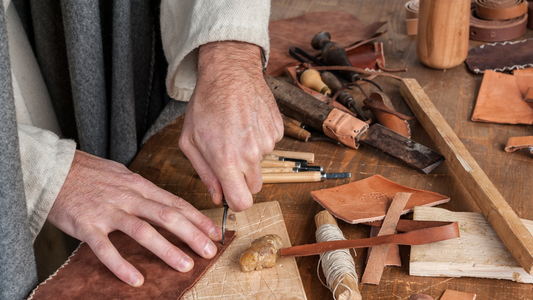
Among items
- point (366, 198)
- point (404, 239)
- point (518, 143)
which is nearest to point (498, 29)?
point (518, 143)

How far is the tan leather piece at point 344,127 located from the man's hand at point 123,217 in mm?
506

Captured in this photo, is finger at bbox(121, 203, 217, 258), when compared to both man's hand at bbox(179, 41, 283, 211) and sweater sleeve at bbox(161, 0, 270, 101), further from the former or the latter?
sweater sleeve at bbox(161, 0, 270, 101)

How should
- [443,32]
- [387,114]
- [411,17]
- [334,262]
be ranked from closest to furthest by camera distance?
[334,262] < [387,114] < [443,32] < [411,17]

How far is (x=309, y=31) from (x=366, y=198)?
3.71 feet

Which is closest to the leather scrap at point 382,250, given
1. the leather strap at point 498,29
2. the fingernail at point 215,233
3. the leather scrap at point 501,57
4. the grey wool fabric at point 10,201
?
the fingernail at point 215,233

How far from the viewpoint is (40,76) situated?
1471 mm

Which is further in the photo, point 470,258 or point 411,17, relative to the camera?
point 411,17

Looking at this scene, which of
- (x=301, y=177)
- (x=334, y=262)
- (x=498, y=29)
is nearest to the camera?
(x=334, y=262)

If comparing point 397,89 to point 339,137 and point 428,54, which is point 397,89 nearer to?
point 428,54

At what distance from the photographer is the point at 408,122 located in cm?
144

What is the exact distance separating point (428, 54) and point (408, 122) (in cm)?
37

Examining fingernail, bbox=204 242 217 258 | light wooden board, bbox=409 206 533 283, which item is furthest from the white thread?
fingernail, bbox=204 242 217 258

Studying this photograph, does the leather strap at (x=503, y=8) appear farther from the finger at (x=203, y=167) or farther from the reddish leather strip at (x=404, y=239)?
the finger at (x=203, y=167)

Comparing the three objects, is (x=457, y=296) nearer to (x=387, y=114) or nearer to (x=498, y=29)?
(x=387, y=114)
